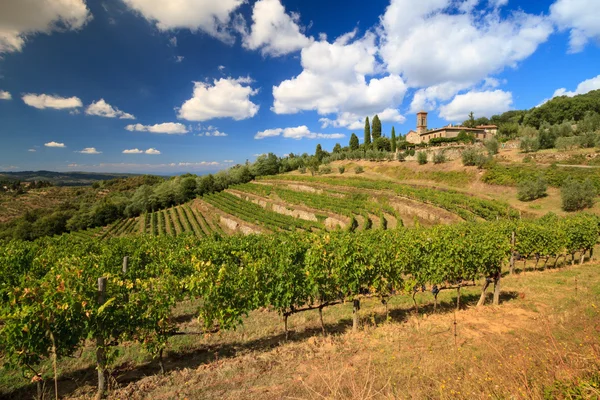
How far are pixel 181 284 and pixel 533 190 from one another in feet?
140

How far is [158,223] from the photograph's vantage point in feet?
200

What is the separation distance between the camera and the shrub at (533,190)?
3344cm

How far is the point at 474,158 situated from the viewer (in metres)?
46.5

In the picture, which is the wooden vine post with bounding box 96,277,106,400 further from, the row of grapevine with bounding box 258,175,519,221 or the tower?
the tower

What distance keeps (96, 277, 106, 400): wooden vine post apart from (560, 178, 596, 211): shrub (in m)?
41.0

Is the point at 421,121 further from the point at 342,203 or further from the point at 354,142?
the point at 342,203

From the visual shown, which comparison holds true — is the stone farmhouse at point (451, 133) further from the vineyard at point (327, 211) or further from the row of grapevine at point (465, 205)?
the row of grapevine at point (465, 205)

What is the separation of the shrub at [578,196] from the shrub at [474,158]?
53.9ft

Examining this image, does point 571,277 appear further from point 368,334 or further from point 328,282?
point 328,282

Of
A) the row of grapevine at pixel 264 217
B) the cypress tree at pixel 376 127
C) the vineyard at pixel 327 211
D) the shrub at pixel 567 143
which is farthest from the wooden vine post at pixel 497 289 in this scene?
the cypress tree at pixel 376 127

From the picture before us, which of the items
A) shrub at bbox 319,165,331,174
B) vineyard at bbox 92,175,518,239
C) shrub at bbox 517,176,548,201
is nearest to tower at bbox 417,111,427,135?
shrub at bbox 319,165,331,174

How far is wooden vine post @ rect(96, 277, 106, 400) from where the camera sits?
590cm

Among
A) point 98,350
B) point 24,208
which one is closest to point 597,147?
point 98,350

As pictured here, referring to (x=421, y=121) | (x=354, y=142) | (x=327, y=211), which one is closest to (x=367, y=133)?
(x=354, y=142)
